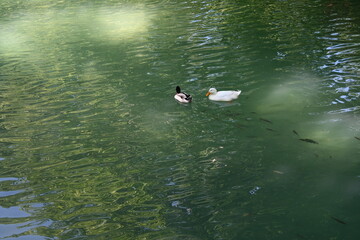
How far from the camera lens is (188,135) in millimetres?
7812

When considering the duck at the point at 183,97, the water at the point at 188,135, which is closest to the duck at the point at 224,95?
the water at the point at 188,135

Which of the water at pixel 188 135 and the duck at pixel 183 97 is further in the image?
the duck at pixel 183 97

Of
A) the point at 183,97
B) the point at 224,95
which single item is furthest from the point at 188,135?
the point at 224,95

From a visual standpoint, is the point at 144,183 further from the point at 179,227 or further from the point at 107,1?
the point at 107,1

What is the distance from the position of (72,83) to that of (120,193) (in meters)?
5.40

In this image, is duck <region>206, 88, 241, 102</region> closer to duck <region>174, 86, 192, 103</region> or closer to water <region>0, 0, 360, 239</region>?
water <region>0, 0, 360, 239</region>

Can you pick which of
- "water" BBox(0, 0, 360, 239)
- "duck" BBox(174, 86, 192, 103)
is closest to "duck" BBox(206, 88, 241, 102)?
"water" BBox(0, 0, 360, 239)

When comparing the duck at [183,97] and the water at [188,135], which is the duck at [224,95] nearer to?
the water at [188,135]

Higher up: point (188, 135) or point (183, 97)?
point (183, 97)

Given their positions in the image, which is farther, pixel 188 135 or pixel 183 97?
pixel 183 97

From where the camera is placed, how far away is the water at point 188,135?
577 cm

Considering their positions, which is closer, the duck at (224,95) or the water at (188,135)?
the water at (188,135)

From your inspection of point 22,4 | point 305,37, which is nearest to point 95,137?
point 305,37

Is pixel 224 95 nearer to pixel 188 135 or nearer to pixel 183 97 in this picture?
pixel 183 97
